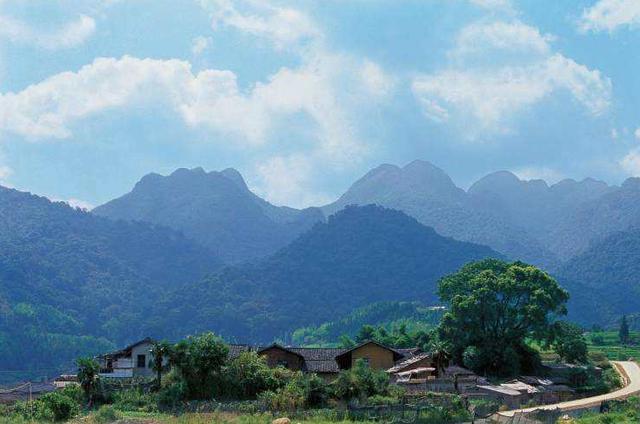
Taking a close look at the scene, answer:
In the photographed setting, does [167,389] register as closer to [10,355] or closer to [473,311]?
[473,311]

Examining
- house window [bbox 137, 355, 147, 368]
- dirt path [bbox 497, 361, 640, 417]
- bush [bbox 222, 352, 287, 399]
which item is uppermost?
house window [bbox 137, 355, 147, 368]

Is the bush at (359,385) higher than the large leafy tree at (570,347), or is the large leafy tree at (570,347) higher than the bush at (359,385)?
the large leafy tree at (570,347)

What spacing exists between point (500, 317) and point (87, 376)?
32777mm

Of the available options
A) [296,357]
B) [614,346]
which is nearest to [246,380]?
[296,357]

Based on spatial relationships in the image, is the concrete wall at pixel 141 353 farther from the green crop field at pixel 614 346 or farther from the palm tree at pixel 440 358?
the green crop field at pixel 614 346

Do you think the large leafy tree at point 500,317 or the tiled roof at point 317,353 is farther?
the large leafy tree at point 500,317

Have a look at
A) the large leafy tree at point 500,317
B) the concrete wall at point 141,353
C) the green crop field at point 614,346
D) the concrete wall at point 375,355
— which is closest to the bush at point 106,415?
the concrete wall at point 141,353

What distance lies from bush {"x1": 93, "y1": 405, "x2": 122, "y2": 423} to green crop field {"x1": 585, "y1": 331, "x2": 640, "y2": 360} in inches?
2252

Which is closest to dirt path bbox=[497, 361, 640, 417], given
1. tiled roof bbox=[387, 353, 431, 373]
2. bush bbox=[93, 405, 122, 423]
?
tiled roof bbox=[387, 353, 431, 373]

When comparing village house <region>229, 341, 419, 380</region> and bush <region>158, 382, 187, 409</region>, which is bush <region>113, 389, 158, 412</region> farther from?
village house <region>229, 341, 419, 380</region>

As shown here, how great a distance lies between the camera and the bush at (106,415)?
37531 mm

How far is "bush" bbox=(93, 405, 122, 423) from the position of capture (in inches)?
1478

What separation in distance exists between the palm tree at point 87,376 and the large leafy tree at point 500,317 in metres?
28.5

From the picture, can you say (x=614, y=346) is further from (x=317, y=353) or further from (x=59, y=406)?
(x=59, y=406)
